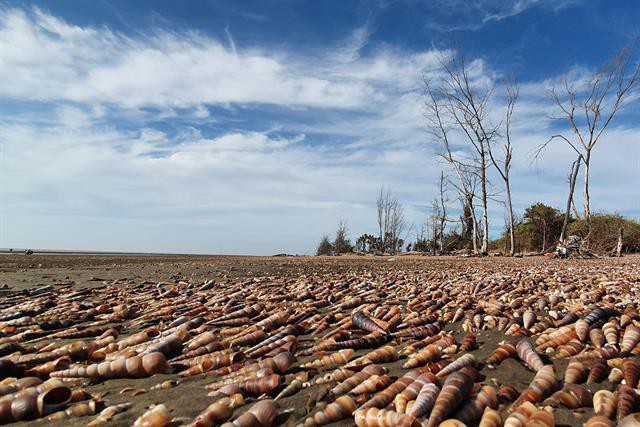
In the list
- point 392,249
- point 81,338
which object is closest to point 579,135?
point 392,249

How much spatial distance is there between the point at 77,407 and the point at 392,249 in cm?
4527

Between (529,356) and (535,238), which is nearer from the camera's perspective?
(529,356)

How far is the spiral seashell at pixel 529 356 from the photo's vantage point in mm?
2877

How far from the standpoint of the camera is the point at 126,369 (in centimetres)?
306

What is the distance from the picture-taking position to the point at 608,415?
7.06 feet

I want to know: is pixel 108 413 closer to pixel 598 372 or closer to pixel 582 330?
pixel 598 372

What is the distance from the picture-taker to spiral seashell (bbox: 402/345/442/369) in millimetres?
3020

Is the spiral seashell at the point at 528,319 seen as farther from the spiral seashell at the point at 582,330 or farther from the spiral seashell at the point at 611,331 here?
the spiral seashell at the point at 611,331

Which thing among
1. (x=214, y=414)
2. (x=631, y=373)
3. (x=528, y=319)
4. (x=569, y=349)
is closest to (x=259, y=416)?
(x=214, y=414)

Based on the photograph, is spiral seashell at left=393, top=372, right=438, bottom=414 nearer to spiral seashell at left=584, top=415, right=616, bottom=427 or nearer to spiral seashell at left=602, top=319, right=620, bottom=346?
spiral seashell at left=584, top=415, right=616, bottom=427

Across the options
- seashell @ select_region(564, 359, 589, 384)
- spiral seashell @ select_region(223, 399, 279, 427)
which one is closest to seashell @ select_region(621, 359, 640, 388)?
seashell @ select_region(564, 359, 589, 384)

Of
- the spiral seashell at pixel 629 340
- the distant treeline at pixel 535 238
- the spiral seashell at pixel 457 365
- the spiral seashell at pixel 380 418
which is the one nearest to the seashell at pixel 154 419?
the spiral seashell at pixel 380 418

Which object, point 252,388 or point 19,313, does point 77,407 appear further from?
point 19,313

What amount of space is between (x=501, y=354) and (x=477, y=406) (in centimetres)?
100
